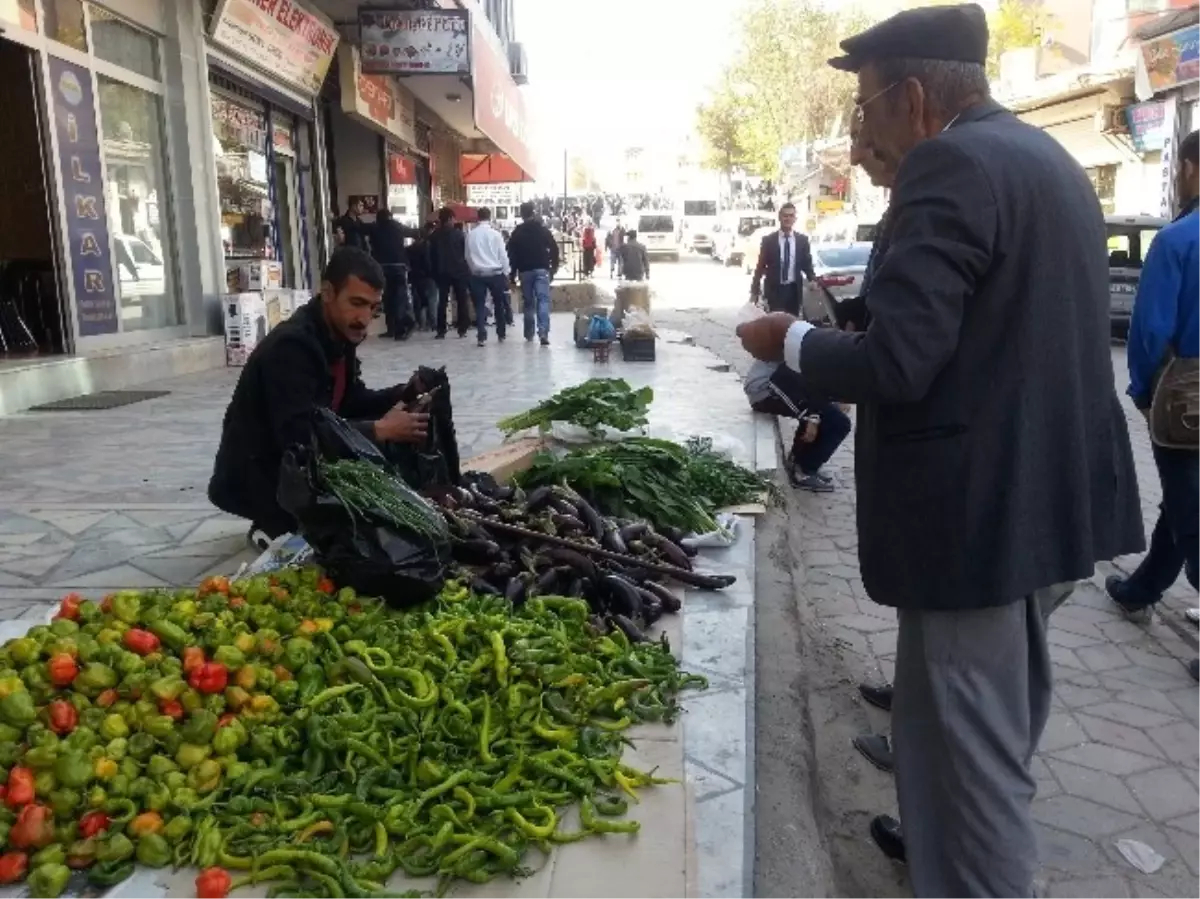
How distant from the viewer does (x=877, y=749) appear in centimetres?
366

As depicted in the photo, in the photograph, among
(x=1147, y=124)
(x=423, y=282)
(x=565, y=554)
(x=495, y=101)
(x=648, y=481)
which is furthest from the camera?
(x=1147, y=124)

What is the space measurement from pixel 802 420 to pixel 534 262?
898cm

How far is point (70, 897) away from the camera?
7.86 ft

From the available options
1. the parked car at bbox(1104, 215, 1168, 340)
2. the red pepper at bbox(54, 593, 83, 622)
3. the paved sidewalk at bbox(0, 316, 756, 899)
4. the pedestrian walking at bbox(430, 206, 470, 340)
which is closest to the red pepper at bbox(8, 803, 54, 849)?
the red pepper at bbox(54, 593, 83, 622)

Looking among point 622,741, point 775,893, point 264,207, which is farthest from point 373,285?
point 264,207

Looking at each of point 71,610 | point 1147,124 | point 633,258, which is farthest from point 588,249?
point 71,610

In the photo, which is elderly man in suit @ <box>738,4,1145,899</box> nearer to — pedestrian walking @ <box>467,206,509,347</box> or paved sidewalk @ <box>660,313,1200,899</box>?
paved sidewalk @ <box>660,313,1200,899</box>

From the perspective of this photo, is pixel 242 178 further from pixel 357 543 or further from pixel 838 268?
pixel 357 543

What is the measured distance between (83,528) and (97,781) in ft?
10.2

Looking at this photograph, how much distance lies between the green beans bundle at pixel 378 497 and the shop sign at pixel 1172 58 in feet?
73.6

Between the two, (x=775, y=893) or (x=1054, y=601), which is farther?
(x=775, y=893)

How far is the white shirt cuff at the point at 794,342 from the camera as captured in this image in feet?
7.90

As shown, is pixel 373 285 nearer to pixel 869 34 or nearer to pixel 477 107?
pixel 869 34

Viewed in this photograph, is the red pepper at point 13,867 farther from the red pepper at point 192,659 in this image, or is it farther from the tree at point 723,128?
the tree at point 723,128
